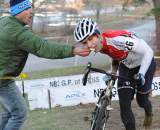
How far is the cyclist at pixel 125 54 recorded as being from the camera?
221 inches

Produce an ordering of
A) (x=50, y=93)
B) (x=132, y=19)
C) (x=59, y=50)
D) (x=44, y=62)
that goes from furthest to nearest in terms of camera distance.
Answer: (x=132, y=19)
(x=44, y=62)
(x=50, y=93)
(x=59, y=50)

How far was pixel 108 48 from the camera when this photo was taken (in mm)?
6039

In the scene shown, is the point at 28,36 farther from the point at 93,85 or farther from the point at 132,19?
the point at 132,19

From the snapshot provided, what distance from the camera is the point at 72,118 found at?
8.75 meters

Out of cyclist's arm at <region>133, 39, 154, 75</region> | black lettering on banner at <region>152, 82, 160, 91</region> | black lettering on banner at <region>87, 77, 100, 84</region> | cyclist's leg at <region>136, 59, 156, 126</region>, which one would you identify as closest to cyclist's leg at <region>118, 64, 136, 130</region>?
cyclist's leg at <region>136, 59, 156, 126</region>

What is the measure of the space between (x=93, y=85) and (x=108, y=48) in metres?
4.54

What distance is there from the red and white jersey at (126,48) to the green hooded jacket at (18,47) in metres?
0.88

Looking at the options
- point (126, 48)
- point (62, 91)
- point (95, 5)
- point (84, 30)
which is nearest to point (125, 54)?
point (126, 48)

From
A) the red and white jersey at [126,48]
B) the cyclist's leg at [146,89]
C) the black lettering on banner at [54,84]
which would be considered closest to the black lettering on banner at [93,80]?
the black lettering on banner at [54,84]

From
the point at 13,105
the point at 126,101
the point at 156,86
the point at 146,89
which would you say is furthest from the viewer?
the point at 156,86

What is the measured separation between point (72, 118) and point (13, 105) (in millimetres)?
3056

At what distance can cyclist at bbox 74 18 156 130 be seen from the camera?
561cm

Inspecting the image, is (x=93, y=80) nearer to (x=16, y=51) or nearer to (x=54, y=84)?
(x=54, y=84)

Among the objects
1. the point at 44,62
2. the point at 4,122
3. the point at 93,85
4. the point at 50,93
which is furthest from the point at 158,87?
the point at 44,62
